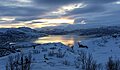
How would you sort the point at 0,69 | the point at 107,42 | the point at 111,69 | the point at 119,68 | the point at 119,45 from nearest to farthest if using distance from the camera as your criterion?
the point at 111,69, the point at 119,68, the point at 0,69, the point at 119,45, the point at 107,42

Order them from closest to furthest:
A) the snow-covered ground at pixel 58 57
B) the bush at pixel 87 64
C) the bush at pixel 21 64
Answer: the bush at pixel 21 64
the bush at pixel 87 64
the snow-covered ground at pixel 58 57

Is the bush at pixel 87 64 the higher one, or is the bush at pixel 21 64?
the bush at pixel 21 64

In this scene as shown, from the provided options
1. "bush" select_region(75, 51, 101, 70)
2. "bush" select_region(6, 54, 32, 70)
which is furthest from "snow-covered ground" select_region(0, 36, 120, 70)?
"bush" select_region(6, 54, 32, 70)

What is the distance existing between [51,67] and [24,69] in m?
20.9

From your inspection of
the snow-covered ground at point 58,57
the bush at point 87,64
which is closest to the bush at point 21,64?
the snow-covered ground at point 58,57

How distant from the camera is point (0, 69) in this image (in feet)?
189

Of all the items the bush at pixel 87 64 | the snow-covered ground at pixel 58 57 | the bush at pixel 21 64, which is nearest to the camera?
the bush at pixel 21 64

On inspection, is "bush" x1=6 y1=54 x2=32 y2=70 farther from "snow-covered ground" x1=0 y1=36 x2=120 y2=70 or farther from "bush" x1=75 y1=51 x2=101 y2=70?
"bush" x1=75 y1=51 x2=101 y2=70

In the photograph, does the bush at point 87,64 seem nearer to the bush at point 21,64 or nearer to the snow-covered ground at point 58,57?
the snow-covered ground at point 58,57

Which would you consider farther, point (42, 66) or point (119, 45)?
point (119, 45)

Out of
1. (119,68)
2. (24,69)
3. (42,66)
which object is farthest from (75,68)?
(24,69)

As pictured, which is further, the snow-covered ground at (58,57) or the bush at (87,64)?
the snow-covered ground at (58,57)

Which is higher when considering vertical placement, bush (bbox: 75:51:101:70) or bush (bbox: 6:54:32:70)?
bush (bbox: 6:54:32:70)

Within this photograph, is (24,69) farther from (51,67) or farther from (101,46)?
(101,46)
